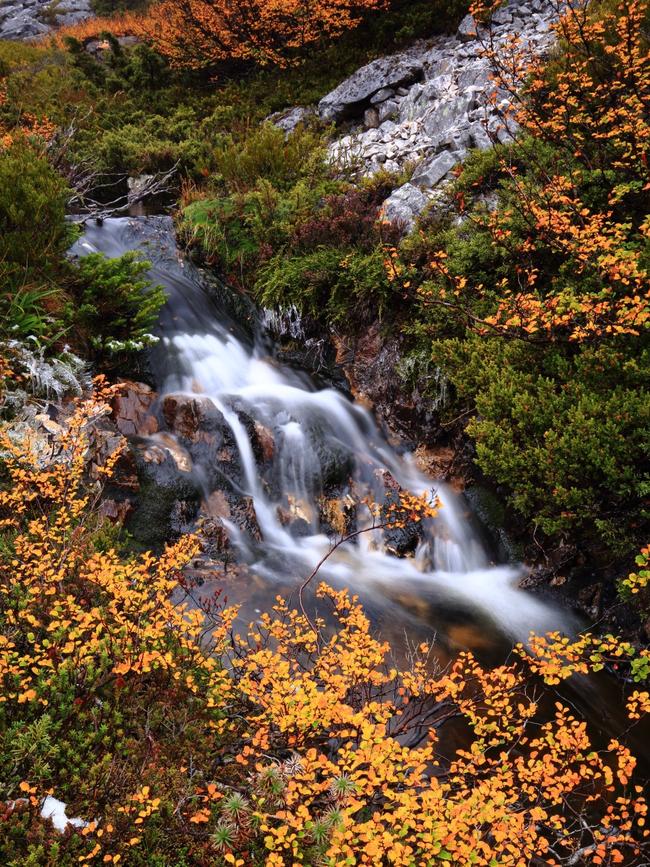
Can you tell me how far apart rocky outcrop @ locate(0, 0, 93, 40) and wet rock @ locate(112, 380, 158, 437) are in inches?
930

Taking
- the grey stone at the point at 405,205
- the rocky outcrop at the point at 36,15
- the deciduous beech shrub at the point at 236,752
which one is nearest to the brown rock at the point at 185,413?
the deciduous beech shrub at the point at 236,752

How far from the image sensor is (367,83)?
43.5 feet

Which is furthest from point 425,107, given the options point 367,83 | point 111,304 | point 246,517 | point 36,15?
point 36,15

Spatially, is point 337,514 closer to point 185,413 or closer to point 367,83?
point 185,413

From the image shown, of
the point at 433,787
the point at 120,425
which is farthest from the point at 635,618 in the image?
the point at 120,425

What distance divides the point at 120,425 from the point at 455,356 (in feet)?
15.3

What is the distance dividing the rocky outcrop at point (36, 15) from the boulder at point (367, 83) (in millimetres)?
17119

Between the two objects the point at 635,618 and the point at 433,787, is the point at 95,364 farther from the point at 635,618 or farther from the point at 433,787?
the point at 635,618

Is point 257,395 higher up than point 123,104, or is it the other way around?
point 123,104

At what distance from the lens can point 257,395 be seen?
850cm

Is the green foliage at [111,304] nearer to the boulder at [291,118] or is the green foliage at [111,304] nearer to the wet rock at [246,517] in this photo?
the wet rock at [246,517]

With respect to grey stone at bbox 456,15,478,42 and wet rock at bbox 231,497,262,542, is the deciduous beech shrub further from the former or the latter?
grey stone at bbox 456,15,478,42

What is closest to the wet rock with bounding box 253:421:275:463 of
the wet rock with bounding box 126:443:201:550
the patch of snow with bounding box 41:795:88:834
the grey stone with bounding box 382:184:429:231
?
the wet rock with bounding box 126:443:201:550

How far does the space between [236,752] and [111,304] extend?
6086mm
